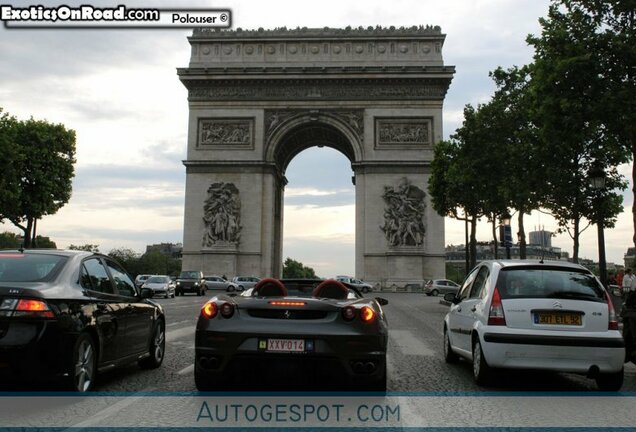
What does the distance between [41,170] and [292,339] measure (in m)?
42.3

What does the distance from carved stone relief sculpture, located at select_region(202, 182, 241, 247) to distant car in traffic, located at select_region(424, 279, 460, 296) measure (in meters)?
13.4

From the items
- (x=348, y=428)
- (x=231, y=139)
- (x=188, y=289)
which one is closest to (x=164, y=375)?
(x=348, y=428)

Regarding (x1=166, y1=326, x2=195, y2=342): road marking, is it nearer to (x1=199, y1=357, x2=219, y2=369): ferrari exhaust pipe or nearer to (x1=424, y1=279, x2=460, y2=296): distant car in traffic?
(x1=199, y1=357, x2=219, y2=369): ferrari exhaust pipe

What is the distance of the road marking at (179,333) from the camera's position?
12387 millimetres

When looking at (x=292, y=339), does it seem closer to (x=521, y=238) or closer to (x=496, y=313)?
(x=496, y=313)

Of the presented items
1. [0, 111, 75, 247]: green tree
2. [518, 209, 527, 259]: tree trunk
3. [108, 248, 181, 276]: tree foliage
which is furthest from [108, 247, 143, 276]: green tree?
[518, 209, 527, 259]: tree trunk

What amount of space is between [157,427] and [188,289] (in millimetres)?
36134

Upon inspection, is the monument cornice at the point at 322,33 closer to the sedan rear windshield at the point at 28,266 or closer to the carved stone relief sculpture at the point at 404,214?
the carved stone relief sculpture at the point at 404,214

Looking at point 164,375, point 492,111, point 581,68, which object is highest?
point 492,111

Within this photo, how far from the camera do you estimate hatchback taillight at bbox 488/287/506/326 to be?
7266 mm

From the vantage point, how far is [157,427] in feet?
16.8

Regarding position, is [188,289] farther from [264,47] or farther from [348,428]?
[348,428]

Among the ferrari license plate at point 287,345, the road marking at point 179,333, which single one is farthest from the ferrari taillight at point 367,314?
the road marking at point 179,333

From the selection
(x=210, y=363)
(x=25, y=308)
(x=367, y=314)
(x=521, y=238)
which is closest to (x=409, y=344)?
(x=367, y=314)
